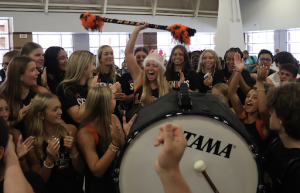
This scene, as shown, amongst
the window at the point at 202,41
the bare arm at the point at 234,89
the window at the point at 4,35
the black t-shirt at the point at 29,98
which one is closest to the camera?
the black t-shirt at the point at 29,98

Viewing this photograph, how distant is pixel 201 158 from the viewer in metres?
1.11

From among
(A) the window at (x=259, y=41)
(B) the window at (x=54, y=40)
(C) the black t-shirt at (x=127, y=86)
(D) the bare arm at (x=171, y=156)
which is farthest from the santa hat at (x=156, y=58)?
(A) the window at (x=259, y=41)

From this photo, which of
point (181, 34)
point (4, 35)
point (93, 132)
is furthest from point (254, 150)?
point (4, 35)

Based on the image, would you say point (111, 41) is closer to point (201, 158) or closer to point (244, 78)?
point (244, 78)

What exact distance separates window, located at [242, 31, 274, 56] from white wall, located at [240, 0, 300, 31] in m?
0.49

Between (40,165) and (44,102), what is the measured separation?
0.42 meters

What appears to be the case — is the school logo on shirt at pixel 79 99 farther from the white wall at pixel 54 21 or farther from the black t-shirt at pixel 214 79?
the white wall at pixel 54 21

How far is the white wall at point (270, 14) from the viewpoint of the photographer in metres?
11.0

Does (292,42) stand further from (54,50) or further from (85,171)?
(85,171)

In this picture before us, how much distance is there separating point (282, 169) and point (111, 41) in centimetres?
1081

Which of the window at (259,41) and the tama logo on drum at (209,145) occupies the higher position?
the window at (259,41)

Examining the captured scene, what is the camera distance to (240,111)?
7.70 ft

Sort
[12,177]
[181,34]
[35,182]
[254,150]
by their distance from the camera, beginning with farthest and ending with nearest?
1. [181,34]
2. [35,182]
3. [12,177]
4. [254,150]

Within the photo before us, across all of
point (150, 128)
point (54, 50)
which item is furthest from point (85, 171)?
point (54, 50)
